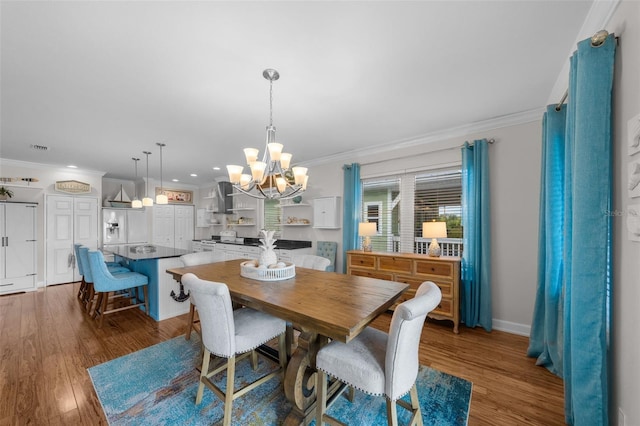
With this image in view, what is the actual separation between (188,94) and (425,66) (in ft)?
7.06

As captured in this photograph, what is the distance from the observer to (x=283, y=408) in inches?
71.2

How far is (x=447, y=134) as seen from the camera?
3.40m

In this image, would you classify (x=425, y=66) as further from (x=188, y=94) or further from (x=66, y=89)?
(x=66, y=89)

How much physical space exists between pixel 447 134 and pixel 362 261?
212 centimetres

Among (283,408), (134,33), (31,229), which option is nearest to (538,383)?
(283,408)

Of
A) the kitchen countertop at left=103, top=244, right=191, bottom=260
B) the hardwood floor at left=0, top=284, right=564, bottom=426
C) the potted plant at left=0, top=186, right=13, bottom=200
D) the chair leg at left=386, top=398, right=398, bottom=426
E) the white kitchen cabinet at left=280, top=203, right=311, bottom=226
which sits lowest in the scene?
the hardwood floor at left=0, top=284, right=564, bottom=426

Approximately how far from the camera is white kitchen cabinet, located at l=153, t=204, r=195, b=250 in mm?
6863

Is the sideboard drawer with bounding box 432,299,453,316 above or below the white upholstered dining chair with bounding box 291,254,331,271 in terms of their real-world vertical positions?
below

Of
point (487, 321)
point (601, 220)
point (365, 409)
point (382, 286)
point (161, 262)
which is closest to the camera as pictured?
point (601, 220)

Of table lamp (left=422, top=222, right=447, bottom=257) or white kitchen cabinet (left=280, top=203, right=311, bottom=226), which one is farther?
white kitchen cabinet (left=280, top=203, right=311, bottom=226)

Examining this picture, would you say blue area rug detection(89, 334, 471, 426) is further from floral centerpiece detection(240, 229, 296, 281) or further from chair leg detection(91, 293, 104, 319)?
chair leg detection(91, 293, 104, 319)

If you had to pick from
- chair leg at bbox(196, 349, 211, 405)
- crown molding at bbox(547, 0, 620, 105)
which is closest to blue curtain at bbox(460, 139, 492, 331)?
crown molding at bbox(547, 0, 620, 105)

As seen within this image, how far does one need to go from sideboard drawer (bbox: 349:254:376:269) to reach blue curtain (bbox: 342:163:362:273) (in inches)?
15.3

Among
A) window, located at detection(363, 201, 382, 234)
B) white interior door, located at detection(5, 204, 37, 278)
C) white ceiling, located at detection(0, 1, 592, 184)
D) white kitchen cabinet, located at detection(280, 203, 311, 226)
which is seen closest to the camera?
white ceiling, located at detection(0, 1, 592, 184)
